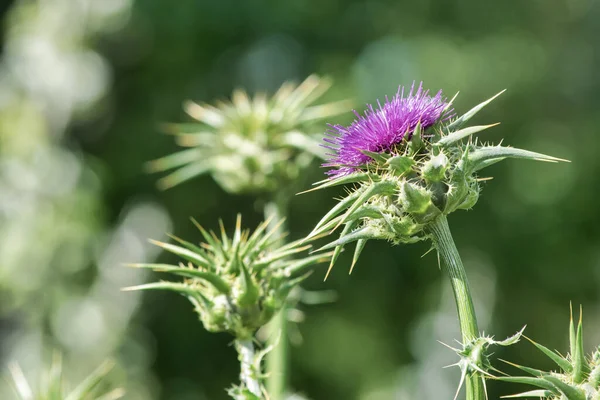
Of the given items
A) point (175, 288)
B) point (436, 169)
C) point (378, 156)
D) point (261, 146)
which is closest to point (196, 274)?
point (175, 288)

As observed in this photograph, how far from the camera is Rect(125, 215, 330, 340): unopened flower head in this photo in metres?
3.14

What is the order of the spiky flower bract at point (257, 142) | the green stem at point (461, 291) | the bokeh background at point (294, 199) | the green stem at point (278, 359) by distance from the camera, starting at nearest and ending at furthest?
the green stem at point (461, 291) → the green stem at point (278, 359) → the spiky flower bract at point (257, 142) → the bokeh background at point (294, 199)

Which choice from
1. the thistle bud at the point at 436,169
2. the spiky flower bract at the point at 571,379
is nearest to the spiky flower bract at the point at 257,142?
the thistle bud at the point at 436,169

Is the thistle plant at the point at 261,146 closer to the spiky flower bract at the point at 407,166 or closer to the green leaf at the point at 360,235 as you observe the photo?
the spiky flower bract at the point at 407,166

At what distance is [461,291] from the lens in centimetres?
276

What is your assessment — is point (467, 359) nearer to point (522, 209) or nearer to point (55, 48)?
point (55, 48)

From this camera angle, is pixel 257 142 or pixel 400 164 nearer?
pixel 400 164

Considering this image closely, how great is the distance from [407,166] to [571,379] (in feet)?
2.69

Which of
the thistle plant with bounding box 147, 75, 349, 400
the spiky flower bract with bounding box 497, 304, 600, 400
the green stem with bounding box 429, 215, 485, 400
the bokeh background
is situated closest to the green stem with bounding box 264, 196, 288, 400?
the thistle plant with bounding box 147, 75, 349, 400

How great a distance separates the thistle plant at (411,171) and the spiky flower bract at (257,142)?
5.36 feet

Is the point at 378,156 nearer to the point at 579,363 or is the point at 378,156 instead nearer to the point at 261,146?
the point at 579,363

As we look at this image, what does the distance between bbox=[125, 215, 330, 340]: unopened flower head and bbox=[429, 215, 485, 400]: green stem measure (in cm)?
42

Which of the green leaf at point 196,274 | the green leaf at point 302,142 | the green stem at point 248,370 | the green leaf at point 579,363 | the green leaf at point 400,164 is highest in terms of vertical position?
the green leaf at point 302,142

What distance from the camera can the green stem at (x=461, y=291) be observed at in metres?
2.65
